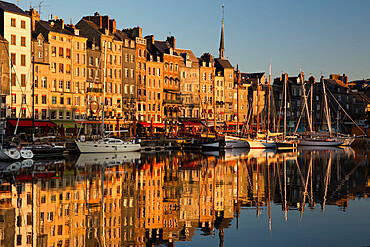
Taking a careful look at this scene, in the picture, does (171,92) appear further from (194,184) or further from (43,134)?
(194,184)

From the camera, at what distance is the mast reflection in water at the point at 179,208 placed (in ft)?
70.3

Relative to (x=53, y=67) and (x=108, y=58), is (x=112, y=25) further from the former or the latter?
(x=53, y=67)

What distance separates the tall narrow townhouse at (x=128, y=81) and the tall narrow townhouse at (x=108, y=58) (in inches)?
38.6

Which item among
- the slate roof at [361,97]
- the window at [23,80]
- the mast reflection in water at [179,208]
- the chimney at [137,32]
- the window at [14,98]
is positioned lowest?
the mast reflection in water at [179,208]

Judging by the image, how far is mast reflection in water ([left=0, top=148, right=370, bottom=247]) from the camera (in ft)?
70.3

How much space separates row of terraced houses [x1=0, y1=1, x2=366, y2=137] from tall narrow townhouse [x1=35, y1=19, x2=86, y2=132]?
0.15m

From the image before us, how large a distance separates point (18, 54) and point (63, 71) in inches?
350

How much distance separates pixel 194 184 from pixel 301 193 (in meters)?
7.77

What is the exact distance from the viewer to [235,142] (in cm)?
8906

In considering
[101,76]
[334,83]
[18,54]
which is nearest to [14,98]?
[18,54]

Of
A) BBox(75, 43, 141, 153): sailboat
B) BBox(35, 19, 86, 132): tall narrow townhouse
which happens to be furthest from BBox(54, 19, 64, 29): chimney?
BBox(75, 43, 141, 153): sailboat

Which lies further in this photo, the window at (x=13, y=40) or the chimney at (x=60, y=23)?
the chimney at (x=60, y=23)

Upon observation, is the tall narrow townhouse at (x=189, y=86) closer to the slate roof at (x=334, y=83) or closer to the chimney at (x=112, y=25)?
the chimney at (x=112, y=25)

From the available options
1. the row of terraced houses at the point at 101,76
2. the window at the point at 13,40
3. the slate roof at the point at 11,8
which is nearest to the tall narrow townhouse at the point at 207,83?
the row of terraced houses at the point at 101,76
